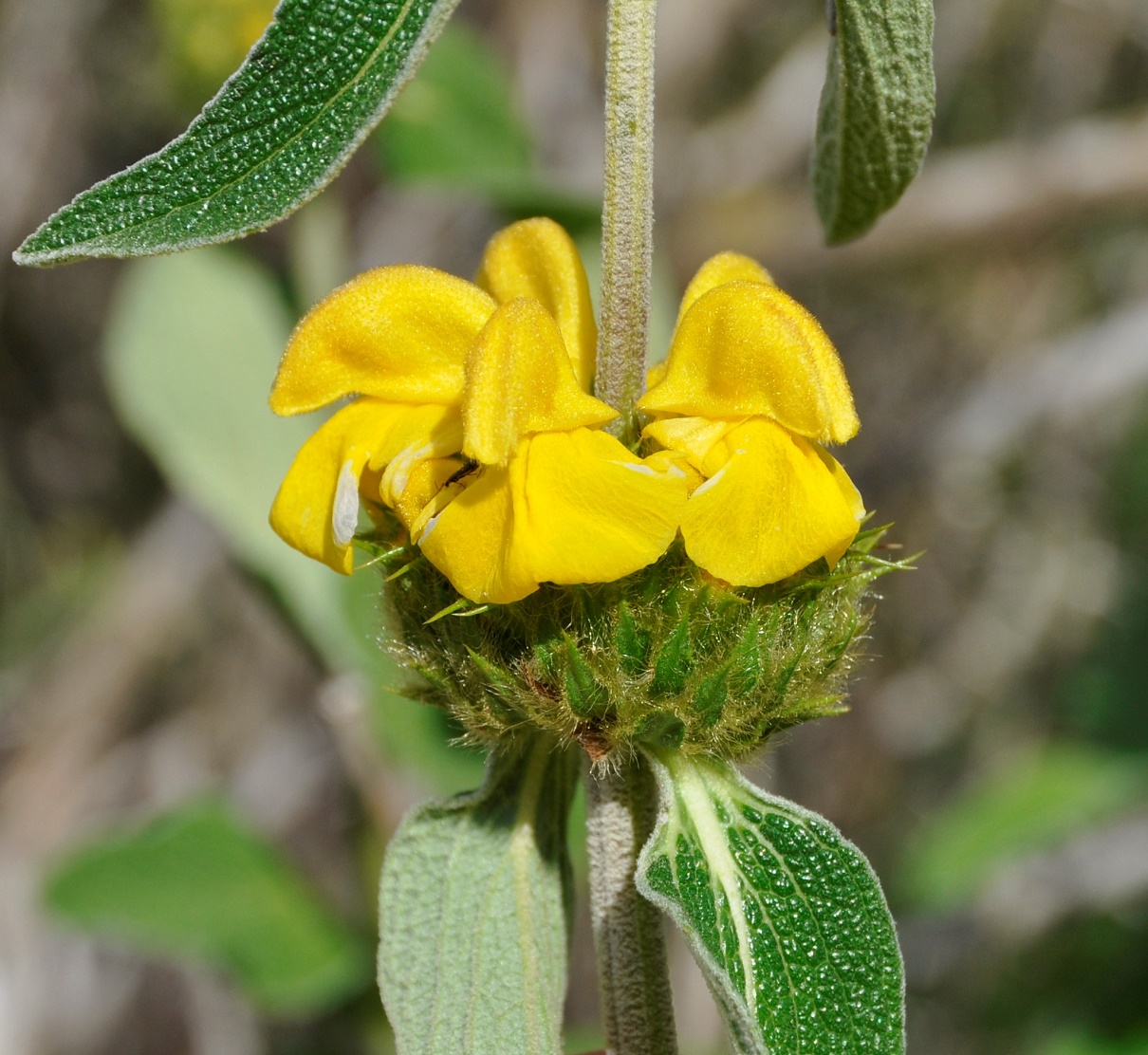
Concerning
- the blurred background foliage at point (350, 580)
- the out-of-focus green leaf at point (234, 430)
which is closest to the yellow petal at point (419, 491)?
the out-of-focus green leaf at point (234, 430)

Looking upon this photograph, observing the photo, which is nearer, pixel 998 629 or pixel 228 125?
pixel 228 125

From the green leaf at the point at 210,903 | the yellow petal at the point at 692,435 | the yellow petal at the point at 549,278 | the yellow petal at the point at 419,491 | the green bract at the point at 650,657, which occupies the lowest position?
the green leaf at the point at 210,903

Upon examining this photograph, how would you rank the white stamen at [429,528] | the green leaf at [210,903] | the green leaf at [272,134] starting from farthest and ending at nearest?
the green leaf at [210,903] → the white stamen at [429,528] → the green leaf at [272,134]

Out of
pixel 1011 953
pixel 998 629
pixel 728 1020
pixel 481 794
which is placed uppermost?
pixel 481 794

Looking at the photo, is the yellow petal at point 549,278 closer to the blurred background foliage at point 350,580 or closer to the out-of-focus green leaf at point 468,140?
the blurred background foliage at point 350,580

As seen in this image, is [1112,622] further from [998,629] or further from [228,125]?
[228,125]

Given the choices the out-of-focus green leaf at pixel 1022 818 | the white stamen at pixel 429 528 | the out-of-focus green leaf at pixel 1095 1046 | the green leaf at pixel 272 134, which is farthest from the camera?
the out-of-focus green leaf at pixel 1022 818

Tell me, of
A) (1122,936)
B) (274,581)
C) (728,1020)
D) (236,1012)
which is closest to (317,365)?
(728,1020)
